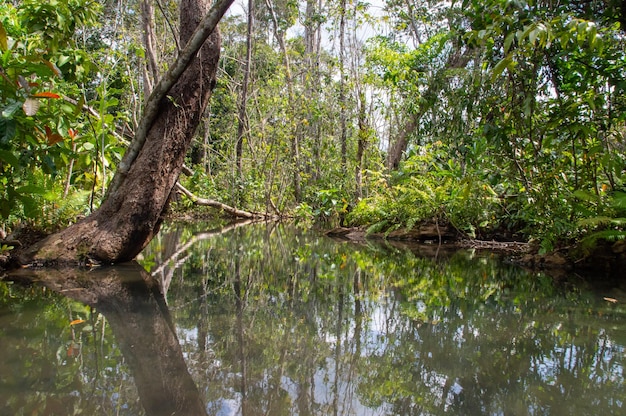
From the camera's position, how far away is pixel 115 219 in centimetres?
439

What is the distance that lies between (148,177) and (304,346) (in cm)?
310

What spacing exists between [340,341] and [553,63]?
4101 mm

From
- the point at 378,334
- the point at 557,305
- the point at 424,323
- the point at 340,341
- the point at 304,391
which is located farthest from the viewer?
the point at 557,305

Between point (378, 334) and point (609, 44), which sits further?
point (609, 44)

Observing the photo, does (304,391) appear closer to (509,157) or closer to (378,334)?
(378,334)

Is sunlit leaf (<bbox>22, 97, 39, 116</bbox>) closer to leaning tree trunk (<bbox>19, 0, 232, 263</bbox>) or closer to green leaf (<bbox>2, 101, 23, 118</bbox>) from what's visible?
green leaf (<bbox>2, 101, 23, 118</bbox>)

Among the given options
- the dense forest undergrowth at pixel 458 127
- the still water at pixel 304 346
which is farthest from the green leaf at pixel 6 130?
the still water at pixel 304 346

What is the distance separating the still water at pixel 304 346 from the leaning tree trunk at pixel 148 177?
1.56ft

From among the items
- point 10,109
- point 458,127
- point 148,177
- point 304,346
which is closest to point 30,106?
point 10,109

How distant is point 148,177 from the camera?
14.7ft

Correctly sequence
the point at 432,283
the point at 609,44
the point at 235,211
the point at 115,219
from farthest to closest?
the point at 235,211
the point at 115,219
the point at 432,283
the point at 609,44

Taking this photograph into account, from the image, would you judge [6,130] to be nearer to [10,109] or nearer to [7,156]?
[10,109]

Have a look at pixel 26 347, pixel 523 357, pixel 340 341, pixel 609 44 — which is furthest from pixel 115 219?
pixel 609 44

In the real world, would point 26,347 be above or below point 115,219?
below
